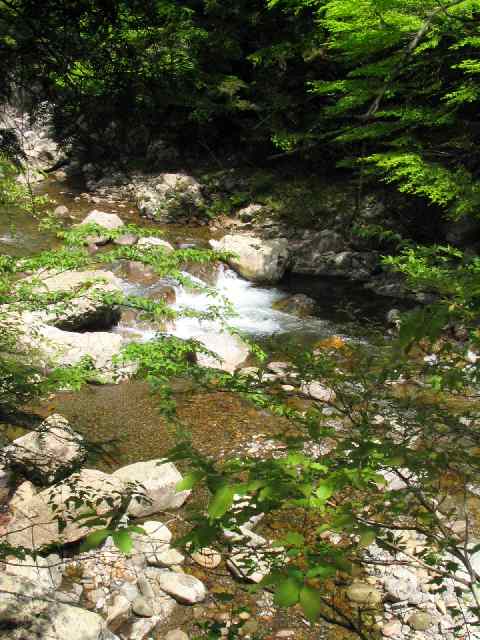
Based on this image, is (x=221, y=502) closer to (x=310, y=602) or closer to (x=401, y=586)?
(x=310, y=602)

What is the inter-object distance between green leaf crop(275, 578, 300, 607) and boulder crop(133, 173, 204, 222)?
42.0 ft

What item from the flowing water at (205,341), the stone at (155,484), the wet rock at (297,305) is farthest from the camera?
the wet rock at (297,305)

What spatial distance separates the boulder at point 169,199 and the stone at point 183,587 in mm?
10707

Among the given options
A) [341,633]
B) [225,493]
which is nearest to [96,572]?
[341,633]

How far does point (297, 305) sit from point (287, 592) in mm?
8898

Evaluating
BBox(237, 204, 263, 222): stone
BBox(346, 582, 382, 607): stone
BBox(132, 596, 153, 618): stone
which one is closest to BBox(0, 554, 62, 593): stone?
BBox(132, 596, 153, 618): stone

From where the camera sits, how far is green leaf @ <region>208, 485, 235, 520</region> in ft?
3.05

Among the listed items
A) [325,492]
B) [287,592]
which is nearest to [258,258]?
[325,492]

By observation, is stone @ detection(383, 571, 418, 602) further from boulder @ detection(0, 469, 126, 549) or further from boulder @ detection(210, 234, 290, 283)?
boulder @ detection(210, 234, 290, 283)

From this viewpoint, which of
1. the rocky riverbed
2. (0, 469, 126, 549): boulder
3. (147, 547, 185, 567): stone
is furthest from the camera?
(147, 547, 185, 567): stone

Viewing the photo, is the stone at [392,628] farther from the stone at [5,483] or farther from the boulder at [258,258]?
the boulder at [258,258]

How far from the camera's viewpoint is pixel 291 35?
10.9m

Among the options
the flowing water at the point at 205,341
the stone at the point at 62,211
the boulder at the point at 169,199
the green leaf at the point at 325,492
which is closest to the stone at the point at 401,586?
the flowing water at the point at 205,341

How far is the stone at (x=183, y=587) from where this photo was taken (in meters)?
3.45
